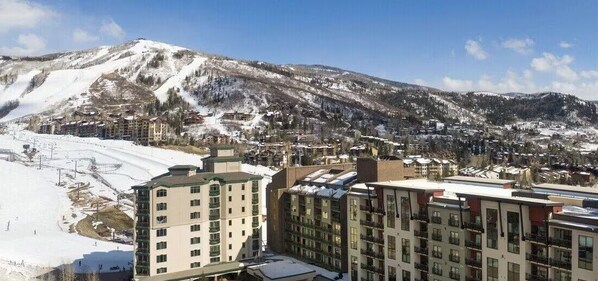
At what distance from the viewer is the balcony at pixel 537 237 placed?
35156mm

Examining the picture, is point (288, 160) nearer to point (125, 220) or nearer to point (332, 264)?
point (125, 220)

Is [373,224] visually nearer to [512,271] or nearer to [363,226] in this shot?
[363,226]

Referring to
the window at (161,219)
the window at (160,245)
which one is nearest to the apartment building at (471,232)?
the window at (161,219)

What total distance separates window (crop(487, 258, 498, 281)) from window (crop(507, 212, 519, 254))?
69.7 inches

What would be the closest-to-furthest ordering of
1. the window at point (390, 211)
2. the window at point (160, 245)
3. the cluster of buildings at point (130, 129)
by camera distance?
the window at point (390, 211) < the window at point (160, 245) < the cluster of buildings at point (130, 129)

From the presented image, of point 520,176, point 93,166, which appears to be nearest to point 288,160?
point 93,166

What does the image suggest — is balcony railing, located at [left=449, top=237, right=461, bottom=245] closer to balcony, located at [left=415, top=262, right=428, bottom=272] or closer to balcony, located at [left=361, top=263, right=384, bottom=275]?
balcony, located at [left=415, top=262, right=428, bottom=272]

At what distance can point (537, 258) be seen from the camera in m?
35.7

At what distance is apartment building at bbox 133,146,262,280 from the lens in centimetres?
5450

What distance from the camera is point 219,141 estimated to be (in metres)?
185

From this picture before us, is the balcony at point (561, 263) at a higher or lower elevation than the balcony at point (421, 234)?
lower

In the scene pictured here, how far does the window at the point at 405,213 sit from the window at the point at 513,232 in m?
9.98

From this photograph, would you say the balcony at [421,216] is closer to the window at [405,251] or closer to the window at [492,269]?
the window at [405,251]

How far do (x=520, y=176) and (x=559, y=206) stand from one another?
388 ft
